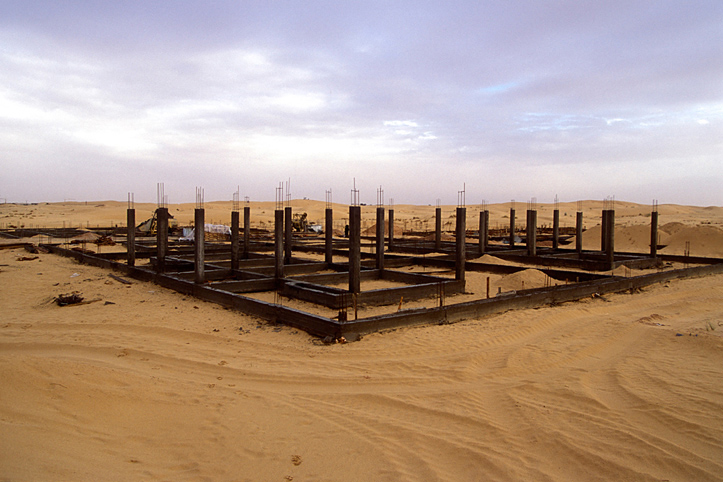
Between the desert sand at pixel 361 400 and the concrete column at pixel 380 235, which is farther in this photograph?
the concrete column at pixel 380 235

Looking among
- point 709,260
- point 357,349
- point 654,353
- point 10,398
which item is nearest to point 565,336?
point 654,353

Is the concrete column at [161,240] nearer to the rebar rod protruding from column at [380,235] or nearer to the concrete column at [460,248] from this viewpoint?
the rebar rod protruding from column at [380,235]

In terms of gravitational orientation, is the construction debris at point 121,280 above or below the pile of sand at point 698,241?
below

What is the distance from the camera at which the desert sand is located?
3.04 m

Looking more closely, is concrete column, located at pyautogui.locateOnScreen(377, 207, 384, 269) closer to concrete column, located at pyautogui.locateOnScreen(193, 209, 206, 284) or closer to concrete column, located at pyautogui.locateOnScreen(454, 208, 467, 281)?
concrete column, located at pyautogui.locateOnScreen(454, 208, 467, 281)

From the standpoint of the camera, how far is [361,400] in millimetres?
4211

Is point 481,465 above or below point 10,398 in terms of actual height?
below

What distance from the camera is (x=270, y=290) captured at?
10242 millimetres

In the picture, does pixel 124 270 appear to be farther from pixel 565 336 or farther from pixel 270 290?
pixel 565 336

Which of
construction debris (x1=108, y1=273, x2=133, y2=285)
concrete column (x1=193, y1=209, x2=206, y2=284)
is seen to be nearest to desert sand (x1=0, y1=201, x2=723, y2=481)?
concrete column (x1=193, y1=209, x2=206, y2=284)

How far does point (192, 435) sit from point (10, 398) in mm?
1438

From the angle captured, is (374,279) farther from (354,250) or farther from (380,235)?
(354,250)

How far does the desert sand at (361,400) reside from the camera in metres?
3.04

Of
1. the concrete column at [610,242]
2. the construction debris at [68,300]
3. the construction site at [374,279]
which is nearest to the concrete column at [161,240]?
the construction site at [374,279]
